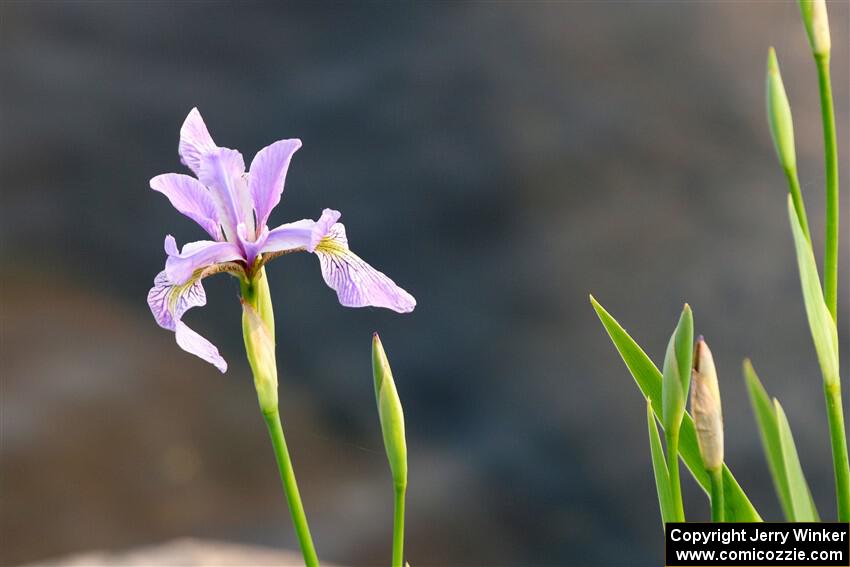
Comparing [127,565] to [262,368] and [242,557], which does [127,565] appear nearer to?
[242,557]

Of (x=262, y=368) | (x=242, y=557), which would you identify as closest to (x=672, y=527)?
(x=262, y=368)

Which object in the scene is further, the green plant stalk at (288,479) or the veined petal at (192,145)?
the veined petal at (192,145)

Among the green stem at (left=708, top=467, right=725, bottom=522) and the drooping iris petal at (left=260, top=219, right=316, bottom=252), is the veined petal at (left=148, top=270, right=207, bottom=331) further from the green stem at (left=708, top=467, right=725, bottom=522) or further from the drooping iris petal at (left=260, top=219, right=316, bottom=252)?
the green stem at (left=708, top=467, right=725, bottom=522)

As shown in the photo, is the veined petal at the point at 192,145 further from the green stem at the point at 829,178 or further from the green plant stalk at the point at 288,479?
the green stem at the point at 829,178

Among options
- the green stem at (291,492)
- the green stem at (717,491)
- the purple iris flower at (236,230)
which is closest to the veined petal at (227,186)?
the purple iris flower at (236,230)

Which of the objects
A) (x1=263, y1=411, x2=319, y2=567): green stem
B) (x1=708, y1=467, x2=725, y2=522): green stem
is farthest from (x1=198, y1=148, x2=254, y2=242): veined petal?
(x1=708, y1=467, x2=725, y2=522): green stem

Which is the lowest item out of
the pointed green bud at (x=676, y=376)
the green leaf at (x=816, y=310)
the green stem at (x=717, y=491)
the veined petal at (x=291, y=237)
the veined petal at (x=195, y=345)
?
the green stem at (x=717, y=491)
